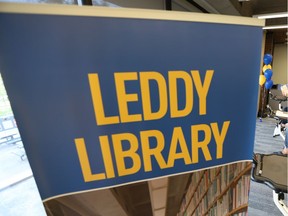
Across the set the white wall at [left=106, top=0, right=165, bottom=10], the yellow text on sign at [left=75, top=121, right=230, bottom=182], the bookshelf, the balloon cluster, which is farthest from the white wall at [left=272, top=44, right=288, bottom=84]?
the yellow text on sign at [left=75, top=121, right=230, bottom=182]

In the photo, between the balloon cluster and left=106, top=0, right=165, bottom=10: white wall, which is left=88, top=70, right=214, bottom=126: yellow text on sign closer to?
left=106, top=0, right=165, bottom=10: white wall

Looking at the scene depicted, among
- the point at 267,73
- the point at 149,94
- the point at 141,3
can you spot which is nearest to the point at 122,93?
the point at 149,94

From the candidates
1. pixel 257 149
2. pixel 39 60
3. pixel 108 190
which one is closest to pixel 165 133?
pixel 108 190

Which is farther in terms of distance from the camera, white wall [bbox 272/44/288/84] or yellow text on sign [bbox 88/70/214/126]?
white wall [bbox 272/44/288/84]

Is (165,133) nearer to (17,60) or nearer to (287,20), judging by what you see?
(17,60)

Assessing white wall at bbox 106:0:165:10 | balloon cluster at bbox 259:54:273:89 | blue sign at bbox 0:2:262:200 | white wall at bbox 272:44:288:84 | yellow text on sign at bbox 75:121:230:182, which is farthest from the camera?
white wall at bbox 272:44:288:84

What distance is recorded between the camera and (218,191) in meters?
1.08

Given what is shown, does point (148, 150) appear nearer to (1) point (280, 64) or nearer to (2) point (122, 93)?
(2) point (122, 93)

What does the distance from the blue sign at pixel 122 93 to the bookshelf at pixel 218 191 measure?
5.2 inches

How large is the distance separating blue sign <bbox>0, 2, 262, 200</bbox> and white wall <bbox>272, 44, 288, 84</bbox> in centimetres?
838

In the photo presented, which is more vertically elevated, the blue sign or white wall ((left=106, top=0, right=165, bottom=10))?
white wall ((left=106, top=0, right=165, bottom=10))

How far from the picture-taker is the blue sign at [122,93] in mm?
652

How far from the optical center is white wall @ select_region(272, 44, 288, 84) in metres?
7.01

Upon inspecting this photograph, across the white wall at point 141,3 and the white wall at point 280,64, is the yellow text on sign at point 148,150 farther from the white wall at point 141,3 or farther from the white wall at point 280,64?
the white wall at point 280,64
